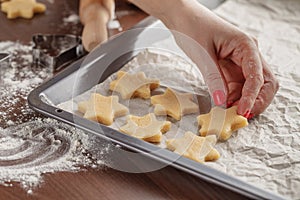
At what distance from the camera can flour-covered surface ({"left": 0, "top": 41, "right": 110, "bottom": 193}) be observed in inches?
37.5

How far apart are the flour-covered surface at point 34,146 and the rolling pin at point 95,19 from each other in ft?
0.62

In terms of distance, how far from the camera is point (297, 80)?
3.92 ft

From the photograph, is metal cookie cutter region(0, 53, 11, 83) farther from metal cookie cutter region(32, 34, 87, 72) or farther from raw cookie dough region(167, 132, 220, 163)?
raw cookie dough region(167, 132, 220, 163)

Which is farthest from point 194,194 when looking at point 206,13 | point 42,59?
point 42,59

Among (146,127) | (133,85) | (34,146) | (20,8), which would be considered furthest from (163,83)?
(20,8)

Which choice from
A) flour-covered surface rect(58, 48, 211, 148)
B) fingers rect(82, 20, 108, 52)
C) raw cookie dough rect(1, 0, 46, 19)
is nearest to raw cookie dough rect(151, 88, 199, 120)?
flour-covered surface rect(58, 48, 211, 148)

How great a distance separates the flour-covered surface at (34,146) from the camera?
0.95 meters

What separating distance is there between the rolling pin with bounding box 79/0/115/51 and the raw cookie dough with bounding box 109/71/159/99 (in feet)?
0.43

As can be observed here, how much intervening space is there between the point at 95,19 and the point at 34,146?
409 millimetres

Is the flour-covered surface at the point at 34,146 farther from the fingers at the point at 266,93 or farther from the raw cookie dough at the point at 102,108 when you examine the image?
the fingers at the point at 266,93

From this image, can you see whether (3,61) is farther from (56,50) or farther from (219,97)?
(219,97)

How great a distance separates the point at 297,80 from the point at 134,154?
1.35 ft

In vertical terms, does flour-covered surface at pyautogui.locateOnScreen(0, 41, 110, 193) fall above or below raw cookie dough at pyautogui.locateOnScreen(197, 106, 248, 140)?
below

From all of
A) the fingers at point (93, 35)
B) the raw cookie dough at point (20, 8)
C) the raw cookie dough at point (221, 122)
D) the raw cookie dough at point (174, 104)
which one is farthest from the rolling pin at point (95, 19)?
the raw cookie dough at point (221, 122)
